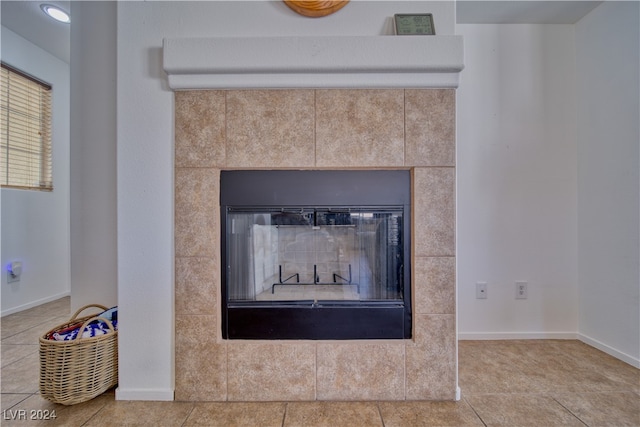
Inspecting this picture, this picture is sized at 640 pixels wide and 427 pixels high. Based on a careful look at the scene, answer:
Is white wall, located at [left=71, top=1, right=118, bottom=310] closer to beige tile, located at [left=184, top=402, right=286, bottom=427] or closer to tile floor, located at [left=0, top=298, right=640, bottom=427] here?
tile floor, located at [left=0, top=298, right=640, bottom=427]

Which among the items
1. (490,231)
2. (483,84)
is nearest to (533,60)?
(483,84)

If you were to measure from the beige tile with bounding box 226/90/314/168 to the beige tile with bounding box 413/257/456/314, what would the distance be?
0.73m

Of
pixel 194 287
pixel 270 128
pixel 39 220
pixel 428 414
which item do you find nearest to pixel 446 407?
pixel 428 414

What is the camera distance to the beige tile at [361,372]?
4.43ft

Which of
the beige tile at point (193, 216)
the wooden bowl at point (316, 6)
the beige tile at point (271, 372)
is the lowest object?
the beige tile at point (271, 372)

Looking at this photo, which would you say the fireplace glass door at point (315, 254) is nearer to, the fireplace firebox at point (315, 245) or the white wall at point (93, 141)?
the fireplace firebox at point (315, 245)

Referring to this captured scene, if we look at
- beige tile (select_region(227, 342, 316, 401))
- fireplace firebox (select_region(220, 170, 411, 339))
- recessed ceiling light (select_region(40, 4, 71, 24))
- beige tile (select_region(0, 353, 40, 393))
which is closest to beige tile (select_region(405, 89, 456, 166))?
fireplace firebox (select_region(220, 170, 411, 339))

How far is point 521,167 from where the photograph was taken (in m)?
2.03

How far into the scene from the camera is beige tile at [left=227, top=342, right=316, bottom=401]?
1354mm

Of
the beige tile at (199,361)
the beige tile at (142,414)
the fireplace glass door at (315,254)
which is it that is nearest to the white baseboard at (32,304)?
the beige tile at (142,414)

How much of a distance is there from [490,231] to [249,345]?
1.74m

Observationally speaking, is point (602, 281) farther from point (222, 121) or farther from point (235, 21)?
point (235, 21)

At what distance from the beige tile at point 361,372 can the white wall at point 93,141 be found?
51.9 inches

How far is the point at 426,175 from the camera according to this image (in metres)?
1.36
